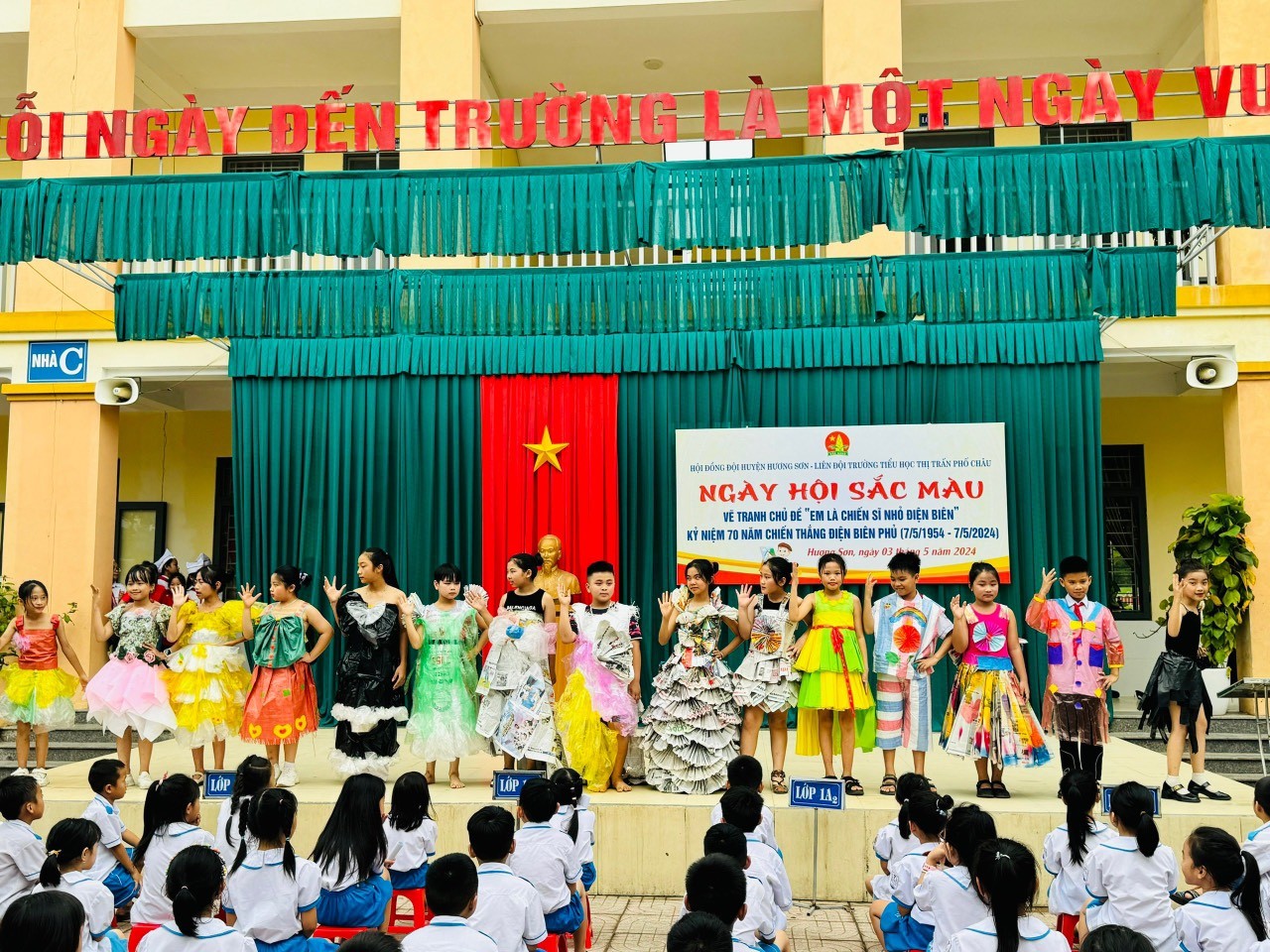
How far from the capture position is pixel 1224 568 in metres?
8.52

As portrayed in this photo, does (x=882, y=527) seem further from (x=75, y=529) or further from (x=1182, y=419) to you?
(x=75, y=529)

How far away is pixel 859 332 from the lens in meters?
8.91

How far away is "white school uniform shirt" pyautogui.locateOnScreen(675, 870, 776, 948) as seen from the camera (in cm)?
340

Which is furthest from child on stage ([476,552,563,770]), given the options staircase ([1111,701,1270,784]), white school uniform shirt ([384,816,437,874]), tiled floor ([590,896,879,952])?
staircase ([1111,701,1270,784])

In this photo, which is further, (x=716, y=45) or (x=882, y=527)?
(x=716, y=45)

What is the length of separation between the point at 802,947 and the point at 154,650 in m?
4.03

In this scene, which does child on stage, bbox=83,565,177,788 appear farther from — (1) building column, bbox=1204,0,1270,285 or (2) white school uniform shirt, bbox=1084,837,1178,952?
(1) building column, bbox=1204,0,1270,285

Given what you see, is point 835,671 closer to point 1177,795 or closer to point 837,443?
point 1177,795

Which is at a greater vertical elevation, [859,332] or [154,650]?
[859,332]

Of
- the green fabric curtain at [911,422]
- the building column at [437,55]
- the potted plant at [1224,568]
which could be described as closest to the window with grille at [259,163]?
the building column at [437,55]

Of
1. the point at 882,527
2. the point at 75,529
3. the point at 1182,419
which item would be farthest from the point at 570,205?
the point at 1182,419

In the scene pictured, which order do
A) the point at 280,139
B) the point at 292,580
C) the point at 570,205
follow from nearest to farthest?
the point at 292,580 < the point at 570,205 < the point at 280,139

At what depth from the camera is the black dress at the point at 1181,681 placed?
19.5ft

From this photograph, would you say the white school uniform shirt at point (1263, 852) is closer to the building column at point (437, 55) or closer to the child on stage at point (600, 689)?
the child on stage at point (600, 689)
